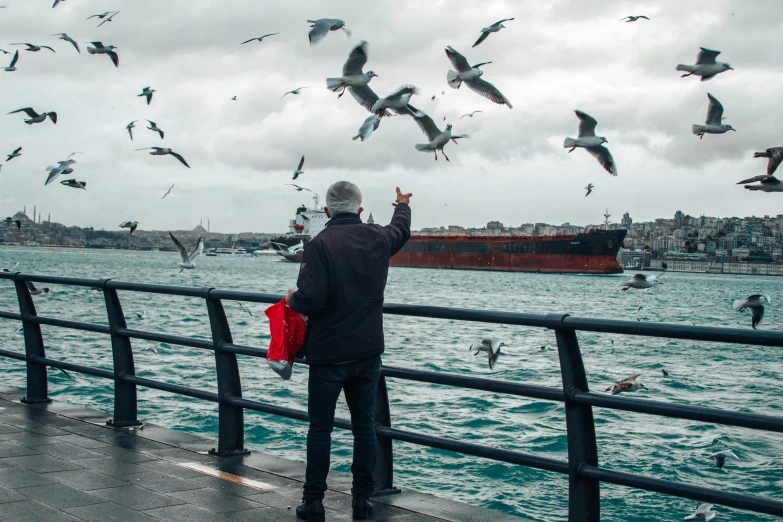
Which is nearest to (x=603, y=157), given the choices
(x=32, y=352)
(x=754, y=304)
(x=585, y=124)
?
(x=585, y=124)

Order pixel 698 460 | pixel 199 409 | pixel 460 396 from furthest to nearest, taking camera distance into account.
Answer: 1. pixel 460 396
2. pixel 199 409
3. pixel 698 460

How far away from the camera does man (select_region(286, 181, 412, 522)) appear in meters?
4.06

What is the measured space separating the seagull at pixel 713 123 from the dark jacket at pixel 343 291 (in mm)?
6266

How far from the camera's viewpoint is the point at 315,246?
404 cm

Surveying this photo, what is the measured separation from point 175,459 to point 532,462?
2.56 meters

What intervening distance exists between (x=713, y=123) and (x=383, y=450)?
21.4 ft

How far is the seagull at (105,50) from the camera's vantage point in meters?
13.7

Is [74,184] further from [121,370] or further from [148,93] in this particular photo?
[121,370]

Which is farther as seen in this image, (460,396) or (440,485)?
(460,396)

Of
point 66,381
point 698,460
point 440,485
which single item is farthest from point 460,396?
point 66,381

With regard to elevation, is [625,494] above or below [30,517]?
below

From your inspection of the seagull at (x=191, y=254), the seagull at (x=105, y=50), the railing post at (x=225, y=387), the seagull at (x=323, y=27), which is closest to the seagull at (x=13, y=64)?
the seagull at (x=105, y=50)

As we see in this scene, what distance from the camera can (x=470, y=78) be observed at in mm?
9367

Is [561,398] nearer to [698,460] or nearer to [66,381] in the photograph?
[698,460]
